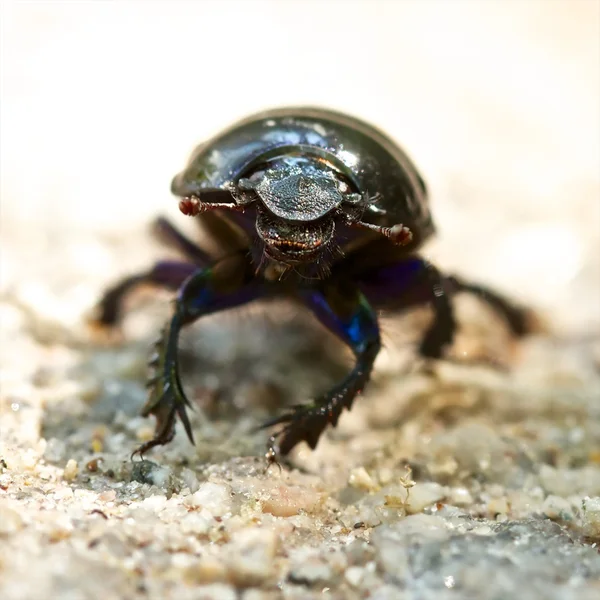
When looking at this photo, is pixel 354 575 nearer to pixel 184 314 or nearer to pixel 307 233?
pixel 307 233

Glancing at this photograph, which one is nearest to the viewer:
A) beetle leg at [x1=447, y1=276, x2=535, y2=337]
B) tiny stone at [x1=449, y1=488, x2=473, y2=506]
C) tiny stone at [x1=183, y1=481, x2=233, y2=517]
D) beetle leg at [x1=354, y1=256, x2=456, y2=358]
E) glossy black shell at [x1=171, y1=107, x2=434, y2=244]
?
tiny stone at [x1=183, y1=481, x2=233, y2=517]

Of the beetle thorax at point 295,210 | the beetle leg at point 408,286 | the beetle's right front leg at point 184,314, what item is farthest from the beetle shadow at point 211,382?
the beetle thorax at point 295,210

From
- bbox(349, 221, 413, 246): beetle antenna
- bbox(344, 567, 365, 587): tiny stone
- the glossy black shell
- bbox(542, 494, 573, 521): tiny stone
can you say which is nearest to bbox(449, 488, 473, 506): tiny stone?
bbox(542, 494, 573, 521): tiny stone

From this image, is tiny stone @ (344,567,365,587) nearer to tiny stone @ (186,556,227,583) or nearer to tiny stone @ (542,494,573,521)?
tiny stone @ (186,556,227,583)

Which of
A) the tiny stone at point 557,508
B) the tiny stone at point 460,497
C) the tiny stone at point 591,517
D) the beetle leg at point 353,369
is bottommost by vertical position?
the tiny stone at point 460,497

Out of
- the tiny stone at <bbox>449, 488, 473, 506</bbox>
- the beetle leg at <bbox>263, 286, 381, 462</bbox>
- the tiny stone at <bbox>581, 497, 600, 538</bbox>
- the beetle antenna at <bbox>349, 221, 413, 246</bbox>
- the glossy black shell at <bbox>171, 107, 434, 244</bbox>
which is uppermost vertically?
the glossy black shell at <bbox>171, 107, 434, 244</bbox>

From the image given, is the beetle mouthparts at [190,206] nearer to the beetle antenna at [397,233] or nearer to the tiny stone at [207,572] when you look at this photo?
the beetle antenna at [397,233]
